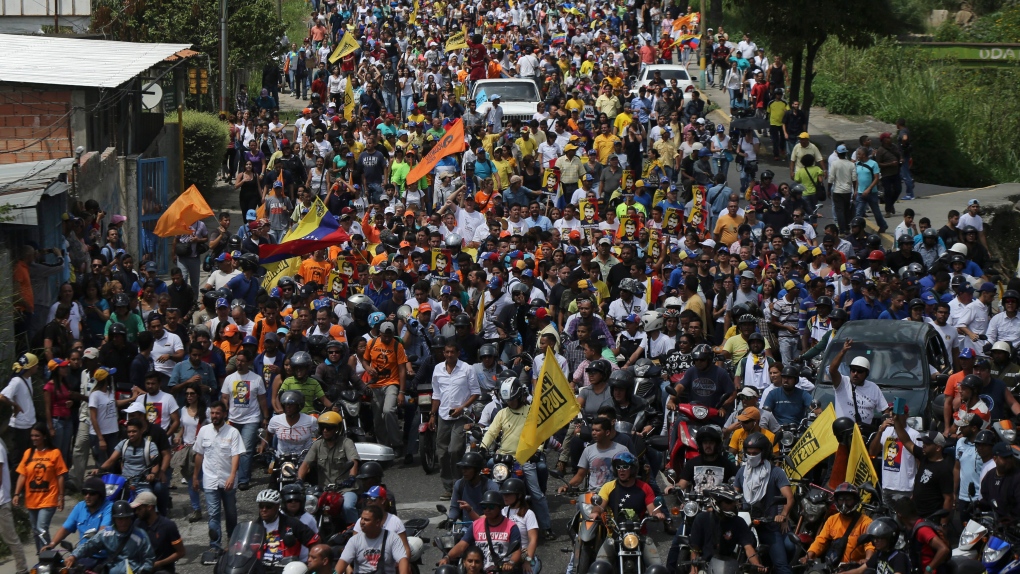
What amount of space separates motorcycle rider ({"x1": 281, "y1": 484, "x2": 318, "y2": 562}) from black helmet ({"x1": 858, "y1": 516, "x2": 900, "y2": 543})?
413 cm

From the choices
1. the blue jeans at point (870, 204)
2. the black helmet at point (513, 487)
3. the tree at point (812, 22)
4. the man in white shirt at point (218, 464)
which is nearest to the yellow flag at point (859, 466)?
the black helmet at point (513, 487)

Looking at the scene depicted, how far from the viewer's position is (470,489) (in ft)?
37.8

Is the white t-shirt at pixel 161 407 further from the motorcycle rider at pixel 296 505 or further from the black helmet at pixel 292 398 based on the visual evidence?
the motorcycle rider at pixel 296 505

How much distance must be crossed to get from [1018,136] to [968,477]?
86.4 feet

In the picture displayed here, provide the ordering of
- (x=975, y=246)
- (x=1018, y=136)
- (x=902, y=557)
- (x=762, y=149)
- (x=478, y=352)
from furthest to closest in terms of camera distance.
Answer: (x=1018, y=136), (x=762, y=149), (x=975, y=246), (x=478, y=352), (x=902, y=557)

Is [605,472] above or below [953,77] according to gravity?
below

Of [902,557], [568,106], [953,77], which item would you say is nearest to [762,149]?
[568,106]

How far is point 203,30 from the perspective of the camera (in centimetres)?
3362

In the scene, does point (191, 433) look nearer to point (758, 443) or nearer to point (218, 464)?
point (218, 464)

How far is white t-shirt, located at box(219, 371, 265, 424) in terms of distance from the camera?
45.3 feet

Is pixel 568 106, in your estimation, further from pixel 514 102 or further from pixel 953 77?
pixel 953 77

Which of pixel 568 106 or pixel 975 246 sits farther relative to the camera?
pixel 568 106

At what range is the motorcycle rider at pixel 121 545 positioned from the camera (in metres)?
10.5

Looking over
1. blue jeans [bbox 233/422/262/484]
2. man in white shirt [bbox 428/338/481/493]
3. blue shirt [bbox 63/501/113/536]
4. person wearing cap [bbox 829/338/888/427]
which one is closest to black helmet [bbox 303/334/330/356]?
blue jeans [bbox 233/422/262/484]
